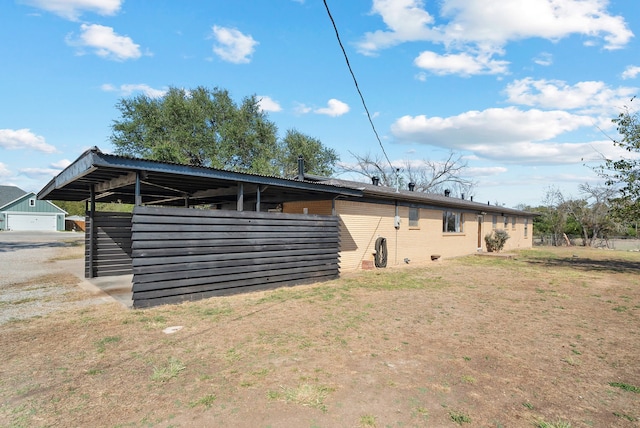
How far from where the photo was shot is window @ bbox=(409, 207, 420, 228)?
1422 cm

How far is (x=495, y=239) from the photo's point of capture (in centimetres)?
1956

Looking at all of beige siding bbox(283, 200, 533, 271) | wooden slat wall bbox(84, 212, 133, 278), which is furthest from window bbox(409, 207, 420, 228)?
wooden slat wall bbox(84, 212, 133, 278)

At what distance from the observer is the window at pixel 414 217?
14.2 metres

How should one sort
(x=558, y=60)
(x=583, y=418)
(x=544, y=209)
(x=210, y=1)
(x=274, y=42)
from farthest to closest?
(x=544, y=209) < (x=558, y=60) < (x=274, y=42) < (x=210, y=1) < (x=583, y=418)

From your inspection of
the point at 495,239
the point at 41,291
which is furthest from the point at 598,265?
the point at 41,291

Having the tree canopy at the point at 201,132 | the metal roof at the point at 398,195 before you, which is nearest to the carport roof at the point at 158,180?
the metal roof at the point at 398,195

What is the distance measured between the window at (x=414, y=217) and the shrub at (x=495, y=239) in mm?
7535

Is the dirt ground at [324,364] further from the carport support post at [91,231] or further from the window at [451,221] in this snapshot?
the window at [451,221]

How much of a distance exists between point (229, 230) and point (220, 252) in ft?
1.59

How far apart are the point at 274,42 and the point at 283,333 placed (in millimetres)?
7035

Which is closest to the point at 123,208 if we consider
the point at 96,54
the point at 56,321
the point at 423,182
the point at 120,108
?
the point at 120,108

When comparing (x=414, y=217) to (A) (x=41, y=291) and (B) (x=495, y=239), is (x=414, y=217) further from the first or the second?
(A) (x=41, y=291)

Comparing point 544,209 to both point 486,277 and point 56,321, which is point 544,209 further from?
point 56,321

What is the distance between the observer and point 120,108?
79.2 feet
